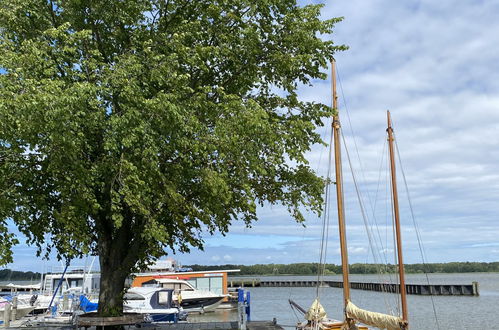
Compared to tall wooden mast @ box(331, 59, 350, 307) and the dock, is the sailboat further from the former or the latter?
the dock

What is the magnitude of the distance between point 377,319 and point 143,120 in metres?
10.6

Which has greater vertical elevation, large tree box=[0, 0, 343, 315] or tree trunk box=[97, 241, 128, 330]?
large tree box=[0, 0, 343, 315]

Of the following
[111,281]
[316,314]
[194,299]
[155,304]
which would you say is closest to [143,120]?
[111,281]

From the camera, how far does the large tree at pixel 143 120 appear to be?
40.9 feet

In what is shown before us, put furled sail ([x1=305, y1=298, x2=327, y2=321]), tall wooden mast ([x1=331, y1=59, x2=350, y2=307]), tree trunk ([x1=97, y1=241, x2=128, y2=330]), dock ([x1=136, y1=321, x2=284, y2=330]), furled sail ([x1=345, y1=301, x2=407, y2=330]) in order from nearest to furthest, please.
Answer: tree trunk ([x1=97, y1=241, x2=128, y2=330])
furled sail ([x1=345, y1=301, x2=407, y2=330])
dock ([x1=136, y1=321, x2=284, y2=330])
tall wooden mast ([x1=331, y1=59, x2=350, y2=307])
furled sail ([x1=305, y1=298, x2=327, y2=321])

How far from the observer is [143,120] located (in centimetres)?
1279

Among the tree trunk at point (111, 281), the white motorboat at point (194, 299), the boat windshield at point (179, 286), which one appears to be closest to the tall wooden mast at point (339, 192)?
the tree trunk at point (111, 281)

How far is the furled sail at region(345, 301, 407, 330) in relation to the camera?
636 inches

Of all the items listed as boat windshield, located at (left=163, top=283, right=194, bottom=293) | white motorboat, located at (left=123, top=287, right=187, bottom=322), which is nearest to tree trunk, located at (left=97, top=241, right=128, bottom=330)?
white motorboat, located at (left=123, top=287, right=187, bottom=322)

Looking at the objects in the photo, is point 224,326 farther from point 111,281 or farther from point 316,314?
point 111,281

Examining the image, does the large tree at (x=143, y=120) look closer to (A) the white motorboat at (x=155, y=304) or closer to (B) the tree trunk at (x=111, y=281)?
(B) the tree trunk at (x=111, y=281)

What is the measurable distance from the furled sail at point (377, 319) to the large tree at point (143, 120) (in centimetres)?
458

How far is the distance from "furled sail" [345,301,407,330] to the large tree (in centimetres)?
458

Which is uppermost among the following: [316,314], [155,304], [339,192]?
[339,192]
